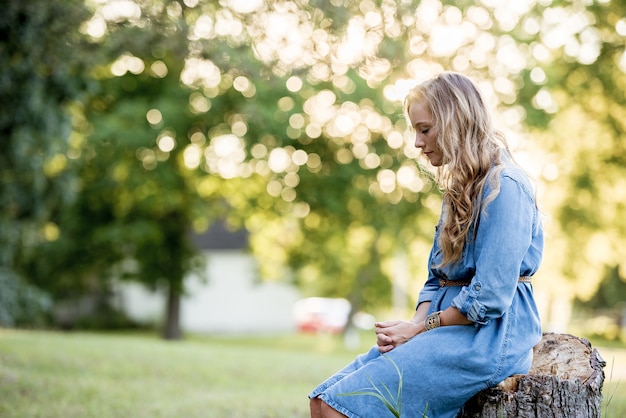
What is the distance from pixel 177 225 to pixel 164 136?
12.6 ft

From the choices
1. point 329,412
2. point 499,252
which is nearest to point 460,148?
point 499,252

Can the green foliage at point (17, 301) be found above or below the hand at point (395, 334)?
below

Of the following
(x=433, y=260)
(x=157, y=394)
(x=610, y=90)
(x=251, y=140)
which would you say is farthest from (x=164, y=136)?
(x=433, y=260)

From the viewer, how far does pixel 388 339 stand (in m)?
3.72

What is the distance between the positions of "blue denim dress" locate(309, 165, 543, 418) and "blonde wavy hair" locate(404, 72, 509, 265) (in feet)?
0.24

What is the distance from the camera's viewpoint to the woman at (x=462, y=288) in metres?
3.46

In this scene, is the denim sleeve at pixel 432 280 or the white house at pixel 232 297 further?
the white house at pixel 232 297

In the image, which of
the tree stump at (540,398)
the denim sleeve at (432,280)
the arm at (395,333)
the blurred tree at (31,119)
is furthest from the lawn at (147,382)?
the arm at (395,333)

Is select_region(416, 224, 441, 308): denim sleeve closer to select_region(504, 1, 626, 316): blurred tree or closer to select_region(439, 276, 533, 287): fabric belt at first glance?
select_region(439, 276, 533, 287): fabric belt

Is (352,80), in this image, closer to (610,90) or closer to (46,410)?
(610,90)

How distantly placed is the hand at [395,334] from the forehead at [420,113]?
0.92m

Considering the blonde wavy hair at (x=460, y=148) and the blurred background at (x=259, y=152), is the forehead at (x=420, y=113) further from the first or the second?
the blurred background at (x=259, y=152)

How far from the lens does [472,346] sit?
3.52 meters

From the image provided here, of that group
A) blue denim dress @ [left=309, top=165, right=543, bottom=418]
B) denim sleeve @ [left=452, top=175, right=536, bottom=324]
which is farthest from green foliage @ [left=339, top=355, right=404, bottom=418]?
denim sleeve @ [left=452, top=175, right=536, bottom=324]
